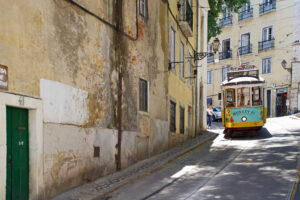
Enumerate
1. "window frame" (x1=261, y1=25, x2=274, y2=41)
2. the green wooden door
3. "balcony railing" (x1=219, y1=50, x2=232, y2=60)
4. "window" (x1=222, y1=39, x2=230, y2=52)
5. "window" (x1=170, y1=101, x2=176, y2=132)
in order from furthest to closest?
"window" (x1=222, y1=39, x2=230, y2=52), "balcony railing" (x1=219, y1=50, x2=232, y2=60), "window frame" (x1=261, y1=25, x2=274, y2=41), "window" (x1=170, y1=101, x2=176, y2=132), the green wooden door

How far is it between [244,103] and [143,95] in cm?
Result: 686

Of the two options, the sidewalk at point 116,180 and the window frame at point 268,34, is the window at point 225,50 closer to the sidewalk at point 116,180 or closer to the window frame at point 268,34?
the window frame at point 268,34

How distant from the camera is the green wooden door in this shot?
19.2 feet

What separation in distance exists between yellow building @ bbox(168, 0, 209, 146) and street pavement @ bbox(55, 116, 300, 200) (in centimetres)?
351

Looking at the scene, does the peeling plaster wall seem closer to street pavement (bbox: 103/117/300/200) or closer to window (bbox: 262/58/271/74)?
street pavement (bbox: 103/117/300/200)

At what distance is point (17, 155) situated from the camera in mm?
6059

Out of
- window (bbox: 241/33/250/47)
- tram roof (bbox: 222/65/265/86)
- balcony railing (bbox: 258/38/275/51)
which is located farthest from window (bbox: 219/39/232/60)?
tram roof (bbox: 222/65/265/86)

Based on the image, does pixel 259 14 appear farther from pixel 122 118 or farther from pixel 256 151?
pixel 122 118

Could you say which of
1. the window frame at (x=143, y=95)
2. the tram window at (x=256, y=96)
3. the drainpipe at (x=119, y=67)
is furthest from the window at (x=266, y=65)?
the drainpipe at (x=119, y=67)

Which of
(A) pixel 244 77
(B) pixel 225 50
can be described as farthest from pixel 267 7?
(A) pixel 244 77

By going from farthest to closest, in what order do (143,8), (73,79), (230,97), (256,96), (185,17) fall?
1. (230,97)
2. (185,17)
3. (256,96)
4. (143,8)
5. (73,79)

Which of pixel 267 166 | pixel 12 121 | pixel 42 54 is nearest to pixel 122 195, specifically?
pixel 12 121

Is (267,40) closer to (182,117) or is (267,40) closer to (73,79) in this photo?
(182,117)

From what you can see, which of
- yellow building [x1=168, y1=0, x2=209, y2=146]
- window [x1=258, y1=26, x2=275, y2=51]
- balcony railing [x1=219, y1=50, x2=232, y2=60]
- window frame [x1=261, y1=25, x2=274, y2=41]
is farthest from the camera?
balcony railing [x1=219, y1=50, x2=232, y2=60]
